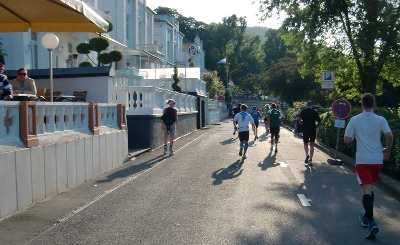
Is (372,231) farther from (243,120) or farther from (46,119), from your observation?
(243,120)

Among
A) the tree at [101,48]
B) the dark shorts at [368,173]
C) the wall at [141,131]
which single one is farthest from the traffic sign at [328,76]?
the dark shorts at [368,173]

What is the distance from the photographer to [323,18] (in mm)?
21812

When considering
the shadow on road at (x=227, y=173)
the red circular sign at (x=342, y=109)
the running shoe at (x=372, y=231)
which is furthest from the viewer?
the red circular sign at (x=342, y=109)

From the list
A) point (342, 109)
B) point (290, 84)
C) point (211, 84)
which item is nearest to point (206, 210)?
point (342, 109)

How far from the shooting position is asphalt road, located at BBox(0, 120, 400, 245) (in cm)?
699

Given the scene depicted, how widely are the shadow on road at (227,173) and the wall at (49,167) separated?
9.38ft

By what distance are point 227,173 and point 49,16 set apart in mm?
6066

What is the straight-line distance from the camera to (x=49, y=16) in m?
9.67

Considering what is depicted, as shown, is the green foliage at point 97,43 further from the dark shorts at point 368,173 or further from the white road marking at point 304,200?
the dark shorts at point 368,173

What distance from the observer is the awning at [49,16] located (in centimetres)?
863

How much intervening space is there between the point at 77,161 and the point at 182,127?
18.3 m

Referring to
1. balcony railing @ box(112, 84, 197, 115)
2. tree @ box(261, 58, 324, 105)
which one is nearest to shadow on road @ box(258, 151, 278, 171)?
balcony railing @ box(112, 84, 197, 115)

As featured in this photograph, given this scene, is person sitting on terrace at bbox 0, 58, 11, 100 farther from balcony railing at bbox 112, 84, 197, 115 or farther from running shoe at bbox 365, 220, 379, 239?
balcony railing at bbox 112, 84, 197, 115

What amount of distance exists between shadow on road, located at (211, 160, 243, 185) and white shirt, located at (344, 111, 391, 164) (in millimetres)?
4884
